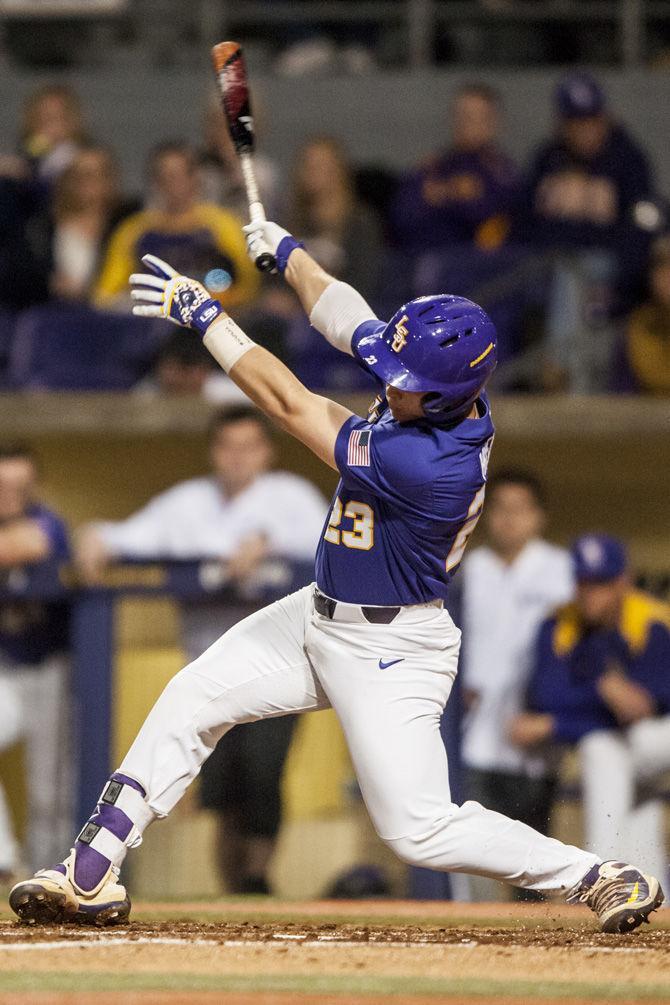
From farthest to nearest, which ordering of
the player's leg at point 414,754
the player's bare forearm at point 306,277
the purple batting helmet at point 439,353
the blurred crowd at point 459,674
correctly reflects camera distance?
the blurred crowd at point 459,674
the player's bare forearm at point 306,277
the player's leg at point 414,754
the purple batting helmet at point 439,353

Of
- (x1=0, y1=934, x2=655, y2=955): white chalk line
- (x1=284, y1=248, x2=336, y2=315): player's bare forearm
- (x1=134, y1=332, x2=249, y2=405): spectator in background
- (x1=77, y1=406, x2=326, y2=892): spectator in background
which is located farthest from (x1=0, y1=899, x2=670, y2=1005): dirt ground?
(x1=134, y1=332, x2=249, y2=405): spectator in background

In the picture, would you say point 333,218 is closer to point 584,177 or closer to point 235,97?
point 584,177

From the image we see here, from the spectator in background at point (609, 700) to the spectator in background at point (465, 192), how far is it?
2624mm

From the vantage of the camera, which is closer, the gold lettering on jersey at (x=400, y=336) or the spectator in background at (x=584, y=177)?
the gold lettering on jersey at (x=400, y=336)

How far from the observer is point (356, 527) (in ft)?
13.8

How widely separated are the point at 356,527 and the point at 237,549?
255cm

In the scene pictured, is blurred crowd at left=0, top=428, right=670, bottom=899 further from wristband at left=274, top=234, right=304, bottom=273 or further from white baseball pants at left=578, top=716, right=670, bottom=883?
wristband at left=274, top=234, right=304, bottom=273

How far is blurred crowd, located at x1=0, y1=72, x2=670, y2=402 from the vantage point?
8.04m

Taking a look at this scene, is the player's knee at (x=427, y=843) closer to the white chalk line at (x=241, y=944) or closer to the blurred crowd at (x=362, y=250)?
the white chalk line at (x=241, y=944)

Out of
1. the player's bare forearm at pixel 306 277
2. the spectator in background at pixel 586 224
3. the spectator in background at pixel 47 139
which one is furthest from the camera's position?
the spectator in background at pixel 47 139

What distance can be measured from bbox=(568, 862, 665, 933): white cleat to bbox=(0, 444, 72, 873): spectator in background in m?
2.86

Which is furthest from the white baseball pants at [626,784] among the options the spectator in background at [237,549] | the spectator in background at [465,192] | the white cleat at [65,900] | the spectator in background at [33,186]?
the spectator in background at [33,186]

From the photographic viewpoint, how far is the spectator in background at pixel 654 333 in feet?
25.7

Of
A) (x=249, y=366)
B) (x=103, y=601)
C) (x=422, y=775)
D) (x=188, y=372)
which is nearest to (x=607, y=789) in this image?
(x=103, y=601)
